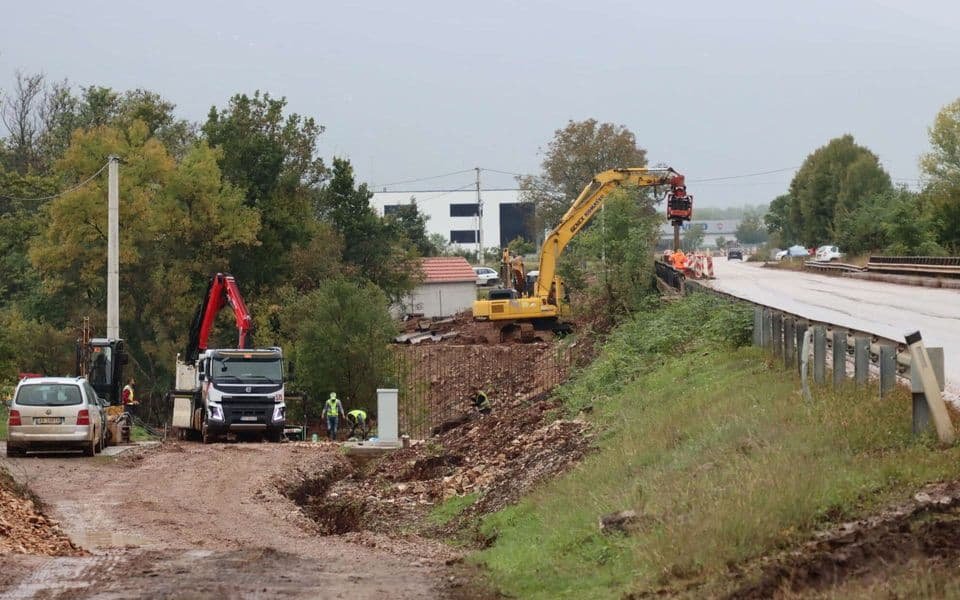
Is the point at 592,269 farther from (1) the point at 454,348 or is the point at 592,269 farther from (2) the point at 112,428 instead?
(2) the point at 112,428

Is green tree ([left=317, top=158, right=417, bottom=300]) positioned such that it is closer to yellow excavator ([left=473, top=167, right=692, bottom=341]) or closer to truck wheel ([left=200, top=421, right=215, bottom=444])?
yellow excavator ([left=473, top=167, right=692, bottom=341])

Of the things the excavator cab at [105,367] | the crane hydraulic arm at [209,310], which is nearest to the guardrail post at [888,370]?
the excavator cab at [105,367]

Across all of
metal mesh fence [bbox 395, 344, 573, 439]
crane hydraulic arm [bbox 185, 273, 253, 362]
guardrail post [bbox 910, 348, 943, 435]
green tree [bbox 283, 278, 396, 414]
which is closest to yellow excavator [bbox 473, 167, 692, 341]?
metal mesh fence [bbox 395, 344, 573, 439]

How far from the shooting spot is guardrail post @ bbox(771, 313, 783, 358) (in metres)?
21.6

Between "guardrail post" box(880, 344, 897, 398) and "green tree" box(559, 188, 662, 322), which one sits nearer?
"guardrail post" box(880, 344, 897, 398)

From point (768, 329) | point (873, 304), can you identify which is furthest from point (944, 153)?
point (768, 329)

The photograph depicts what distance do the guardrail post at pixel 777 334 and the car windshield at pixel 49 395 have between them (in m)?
14.6

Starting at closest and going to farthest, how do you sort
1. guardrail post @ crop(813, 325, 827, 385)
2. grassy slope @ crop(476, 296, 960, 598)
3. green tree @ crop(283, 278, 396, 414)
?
grassy slope @ crop(476, 296, 960, 598) → guardrail post @ crop(813, 325, 827, 385) → green tree @ crop(283, 278, 396, 414)

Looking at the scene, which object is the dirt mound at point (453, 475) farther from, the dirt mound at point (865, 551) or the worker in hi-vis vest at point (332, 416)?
the worker in hi-vis vest at point (332, 416)

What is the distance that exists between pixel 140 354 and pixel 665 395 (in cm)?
5077

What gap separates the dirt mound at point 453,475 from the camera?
1944 cm

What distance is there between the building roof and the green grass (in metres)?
72.8

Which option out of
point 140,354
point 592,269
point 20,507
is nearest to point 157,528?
point 20,507

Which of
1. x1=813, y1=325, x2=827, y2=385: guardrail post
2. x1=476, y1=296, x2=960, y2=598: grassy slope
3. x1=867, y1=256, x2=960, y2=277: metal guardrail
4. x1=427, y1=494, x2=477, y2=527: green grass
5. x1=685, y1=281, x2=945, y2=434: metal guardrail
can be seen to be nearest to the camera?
x1=476, y1=296, x2=960, y2=598: grassy slope
